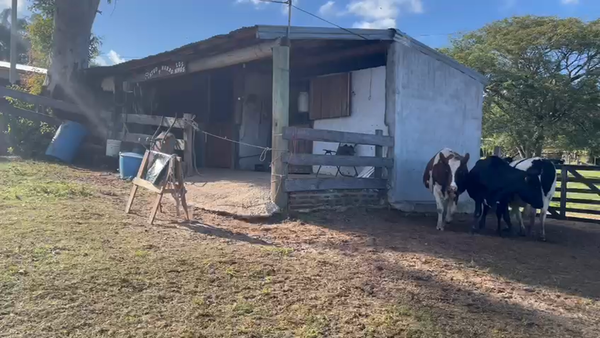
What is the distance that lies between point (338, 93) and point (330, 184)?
126 inches

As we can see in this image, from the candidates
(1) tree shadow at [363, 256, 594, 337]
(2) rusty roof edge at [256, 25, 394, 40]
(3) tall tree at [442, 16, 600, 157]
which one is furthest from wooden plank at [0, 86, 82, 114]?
(3) tall tree at [442, 16, 600, 157]

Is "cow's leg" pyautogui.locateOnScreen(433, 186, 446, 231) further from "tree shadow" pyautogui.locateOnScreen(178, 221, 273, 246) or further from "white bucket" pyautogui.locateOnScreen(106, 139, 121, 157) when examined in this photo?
"white bucket" pyautogui.locateOnScreen(106, 139, 121, 157)

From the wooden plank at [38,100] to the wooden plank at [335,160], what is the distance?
9144mm

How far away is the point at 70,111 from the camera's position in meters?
13.2

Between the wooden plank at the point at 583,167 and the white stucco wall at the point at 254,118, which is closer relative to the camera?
the wooden plank at the point at 583,167

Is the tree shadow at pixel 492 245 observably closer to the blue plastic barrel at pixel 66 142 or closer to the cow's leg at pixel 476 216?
the cow's leg at pixel 476 216

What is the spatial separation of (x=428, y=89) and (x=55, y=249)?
7029mm

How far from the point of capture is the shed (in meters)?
7.73

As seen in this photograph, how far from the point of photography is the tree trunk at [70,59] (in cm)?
1373

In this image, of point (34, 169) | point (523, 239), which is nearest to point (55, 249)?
point (523, 239)

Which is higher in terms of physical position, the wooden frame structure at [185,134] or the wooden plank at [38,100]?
the wooden plank at [38,100]

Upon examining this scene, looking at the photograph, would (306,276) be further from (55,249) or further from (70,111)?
(70,111)

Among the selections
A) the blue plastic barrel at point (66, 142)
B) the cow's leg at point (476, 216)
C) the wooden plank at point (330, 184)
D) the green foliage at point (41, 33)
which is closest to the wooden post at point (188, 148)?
the wooden plank at point (330, 184)

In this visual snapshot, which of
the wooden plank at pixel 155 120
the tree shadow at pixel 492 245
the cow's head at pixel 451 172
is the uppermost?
the wooden plank at pixel 155 120
